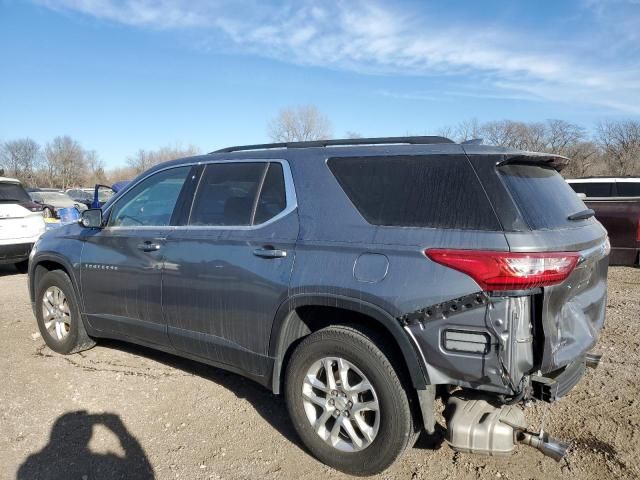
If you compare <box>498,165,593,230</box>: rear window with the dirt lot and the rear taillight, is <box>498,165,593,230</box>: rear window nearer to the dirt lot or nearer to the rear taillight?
the rear taillight

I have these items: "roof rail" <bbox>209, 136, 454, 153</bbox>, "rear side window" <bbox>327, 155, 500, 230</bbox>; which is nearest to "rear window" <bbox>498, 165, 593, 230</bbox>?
"rear side window" <bbox>327, 155, 500, 230</bbox>

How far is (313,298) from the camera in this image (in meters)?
2.99

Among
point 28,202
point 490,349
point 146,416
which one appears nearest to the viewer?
point 490,349

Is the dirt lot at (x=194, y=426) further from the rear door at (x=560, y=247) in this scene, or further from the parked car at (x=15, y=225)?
the parked car at (x=15, y=225)

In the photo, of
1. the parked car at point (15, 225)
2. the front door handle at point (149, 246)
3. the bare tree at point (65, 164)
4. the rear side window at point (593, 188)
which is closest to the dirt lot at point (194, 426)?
the front door handle at point (149, 246)

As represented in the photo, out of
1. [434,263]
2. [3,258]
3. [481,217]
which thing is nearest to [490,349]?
[434,263]

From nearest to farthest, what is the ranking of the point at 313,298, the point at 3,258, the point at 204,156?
the point at 313,298 → the point at 204,156 → the point at 3,258

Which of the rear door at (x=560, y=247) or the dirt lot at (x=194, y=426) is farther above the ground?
the rear door at (x=560, y=247)

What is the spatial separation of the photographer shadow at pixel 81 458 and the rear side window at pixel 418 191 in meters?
2.08

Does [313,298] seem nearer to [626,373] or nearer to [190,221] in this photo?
[190,221]

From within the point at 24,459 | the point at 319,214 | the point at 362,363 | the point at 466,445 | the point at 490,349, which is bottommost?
the point at 24,459

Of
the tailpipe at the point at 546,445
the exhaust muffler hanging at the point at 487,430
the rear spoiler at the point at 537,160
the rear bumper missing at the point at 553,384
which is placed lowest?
the tailpipe at the point at 546,445

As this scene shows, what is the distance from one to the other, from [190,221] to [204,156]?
0.57m

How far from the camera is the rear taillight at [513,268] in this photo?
8.03 feet
